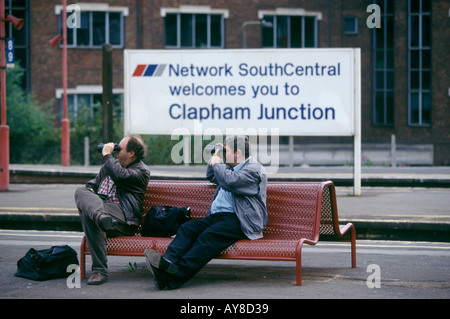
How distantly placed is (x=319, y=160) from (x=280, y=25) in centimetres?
665

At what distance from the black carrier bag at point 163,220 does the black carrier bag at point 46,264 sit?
30.7 inches

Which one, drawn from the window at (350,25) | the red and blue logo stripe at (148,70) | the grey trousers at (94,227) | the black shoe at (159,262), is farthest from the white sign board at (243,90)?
the window at (350,25)

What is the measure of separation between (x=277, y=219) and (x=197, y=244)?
925mm

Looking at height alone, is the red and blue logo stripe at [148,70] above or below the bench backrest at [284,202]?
above

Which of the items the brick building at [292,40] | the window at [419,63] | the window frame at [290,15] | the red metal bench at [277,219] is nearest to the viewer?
the red metal bench at [277,219]

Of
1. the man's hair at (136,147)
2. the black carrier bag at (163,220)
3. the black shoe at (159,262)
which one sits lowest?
the black shoe at (159,262)

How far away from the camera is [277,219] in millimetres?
7016

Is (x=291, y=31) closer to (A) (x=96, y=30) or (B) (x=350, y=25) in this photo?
(B) (x=350, y=25)

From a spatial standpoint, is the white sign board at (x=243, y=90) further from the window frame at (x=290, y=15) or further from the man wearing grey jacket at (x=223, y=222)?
the window frame at (x=290, y=15)

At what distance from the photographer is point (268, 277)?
22.7 feet

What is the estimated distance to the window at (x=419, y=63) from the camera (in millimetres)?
33250

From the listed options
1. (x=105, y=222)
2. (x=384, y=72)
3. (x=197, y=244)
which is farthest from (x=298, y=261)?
(x=384, y=72)

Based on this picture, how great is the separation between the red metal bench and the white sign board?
6305mm

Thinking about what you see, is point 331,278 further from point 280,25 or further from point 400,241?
point 280,25
